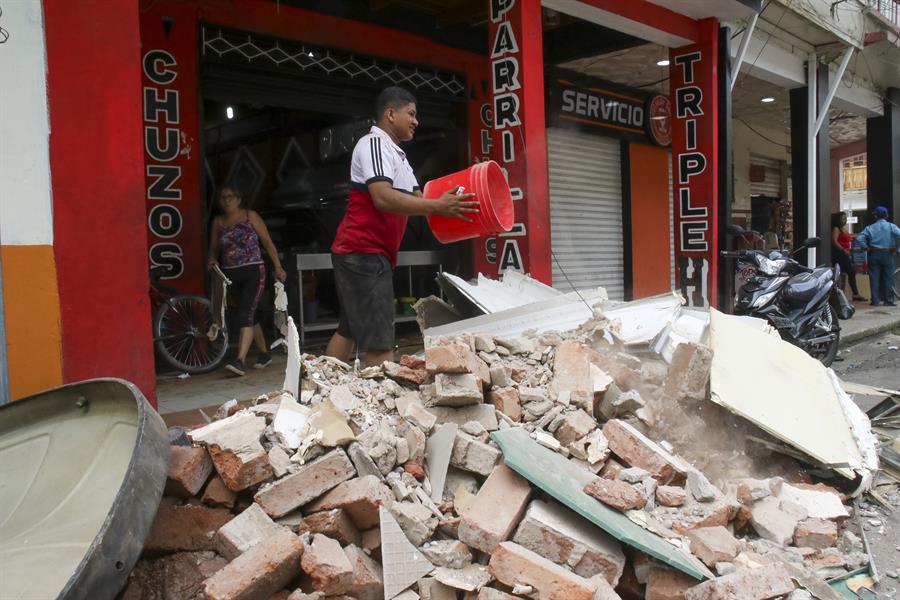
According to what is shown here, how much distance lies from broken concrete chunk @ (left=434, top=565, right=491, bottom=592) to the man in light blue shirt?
12.8 meters

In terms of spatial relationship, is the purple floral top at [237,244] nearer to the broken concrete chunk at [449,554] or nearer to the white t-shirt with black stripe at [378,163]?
the white t-shirt with black stripe at [378,163]

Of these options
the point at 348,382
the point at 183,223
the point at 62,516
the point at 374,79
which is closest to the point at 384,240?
the point at 348,382

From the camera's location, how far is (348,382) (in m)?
3.26

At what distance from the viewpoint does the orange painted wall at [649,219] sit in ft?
37.8

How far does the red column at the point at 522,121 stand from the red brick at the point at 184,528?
4249mm

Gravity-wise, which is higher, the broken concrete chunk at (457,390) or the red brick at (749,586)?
the broken concrete chunk at (457,390)

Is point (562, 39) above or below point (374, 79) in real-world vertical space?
above

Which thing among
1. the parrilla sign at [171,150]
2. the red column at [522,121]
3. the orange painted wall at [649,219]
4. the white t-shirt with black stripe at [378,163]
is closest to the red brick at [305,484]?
the white t-shirt with black stripe at [378,163]

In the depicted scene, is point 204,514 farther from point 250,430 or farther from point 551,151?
point 551,151

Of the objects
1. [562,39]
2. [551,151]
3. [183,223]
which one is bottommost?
[183,223]

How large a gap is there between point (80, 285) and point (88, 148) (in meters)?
0.66

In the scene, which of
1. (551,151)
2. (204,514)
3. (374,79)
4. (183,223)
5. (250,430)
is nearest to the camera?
(204,514)

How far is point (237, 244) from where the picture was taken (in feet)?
20.2

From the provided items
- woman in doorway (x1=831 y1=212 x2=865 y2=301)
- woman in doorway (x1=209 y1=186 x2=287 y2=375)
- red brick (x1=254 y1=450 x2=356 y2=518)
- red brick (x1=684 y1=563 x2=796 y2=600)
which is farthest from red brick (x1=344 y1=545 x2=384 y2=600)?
woman in doorway (x1=831 y1=212 x2=865 y2=301)
